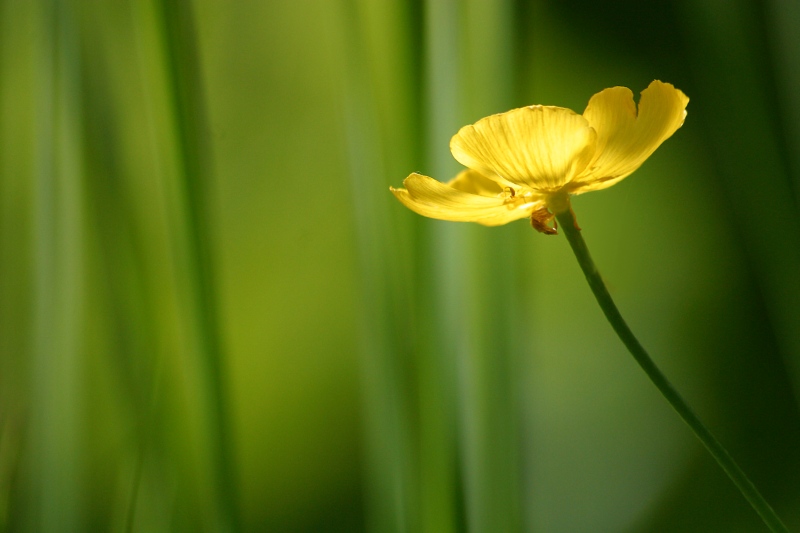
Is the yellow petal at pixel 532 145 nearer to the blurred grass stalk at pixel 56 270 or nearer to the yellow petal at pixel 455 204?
the yellow petal at pixel 455 204

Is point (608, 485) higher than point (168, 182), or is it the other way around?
point (168, 182)

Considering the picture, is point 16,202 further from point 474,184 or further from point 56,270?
point 474,184

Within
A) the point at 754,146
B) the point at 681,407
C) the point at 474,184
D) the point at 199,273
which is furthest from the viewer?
the point at 754,146

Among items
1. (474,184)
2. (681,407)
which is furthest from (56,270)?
(681,407)

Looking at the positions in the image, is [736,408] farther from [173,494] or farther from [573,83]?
[173,494]

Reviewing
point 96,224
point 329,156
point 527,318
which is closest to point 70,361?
point 96,224

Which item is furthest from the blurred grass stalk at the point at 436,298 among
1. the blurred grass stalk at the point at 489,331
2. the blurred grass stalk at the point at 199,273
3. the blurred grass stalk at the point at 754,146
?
the blurred grass stalk at the point at 754,146
